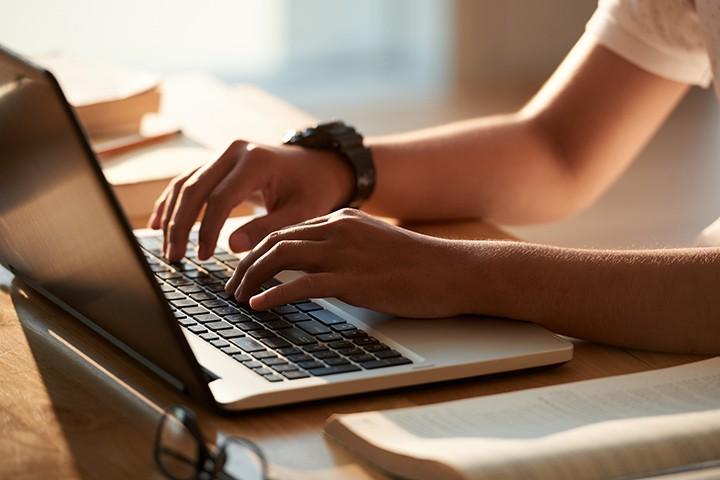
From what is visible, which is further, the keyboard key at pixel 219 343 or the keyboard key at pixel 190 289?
the keyboard key at pixel 190 289

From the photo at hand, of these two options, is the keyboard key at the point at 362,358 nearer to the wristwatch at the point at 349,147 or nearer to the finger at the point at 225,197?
the finger at the point at 225,197

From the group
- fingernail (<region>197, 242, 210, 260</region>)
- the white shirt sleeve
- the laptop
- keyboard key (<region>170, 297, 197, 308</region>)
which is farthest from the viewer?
the white shirt sleeve

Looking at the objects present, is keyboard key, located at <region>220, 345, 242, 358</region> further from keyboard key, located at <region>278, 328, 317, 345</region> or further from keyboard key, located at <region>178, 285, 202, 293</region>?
keyboard key, located at <region>178, 285, 202, 293</region>

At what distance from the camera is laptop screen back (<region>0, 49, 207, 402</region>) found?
0.78m

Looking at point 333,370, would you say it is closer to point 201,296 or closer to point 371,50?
point 201,296

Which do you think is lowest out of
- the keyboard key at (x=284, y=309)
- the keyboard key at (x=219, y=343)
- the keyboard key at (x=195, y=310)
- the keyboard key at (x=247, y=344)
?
the keyboard key at (x=195, y=310)

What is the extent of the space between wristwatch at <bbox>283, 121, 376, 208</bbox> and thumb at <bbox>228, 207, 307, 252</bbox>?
0.32 feet

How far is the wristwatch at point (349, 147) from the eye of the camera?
1313mm

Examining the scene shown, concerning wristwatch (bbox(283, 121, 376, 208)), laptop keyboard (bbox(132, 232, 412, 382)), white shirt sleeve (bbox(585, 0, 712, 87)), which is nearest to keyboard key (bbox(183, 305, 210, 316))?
laptop keyboard (bbox(132, 232, 412, 382))

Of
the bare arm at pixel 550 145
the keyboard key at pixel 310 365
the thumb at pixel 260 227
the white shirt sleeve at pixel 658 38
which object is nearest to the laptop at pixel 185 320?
the keyboard key at pixel 310 365

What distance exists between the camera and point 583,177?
1502 mm

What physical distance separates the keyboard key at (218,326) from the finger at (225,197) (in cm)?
17

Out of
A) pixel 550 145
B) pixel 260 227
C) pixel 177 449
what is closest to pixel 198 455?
pixel 177 449

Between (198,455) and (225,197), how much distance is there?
19.1 inches
